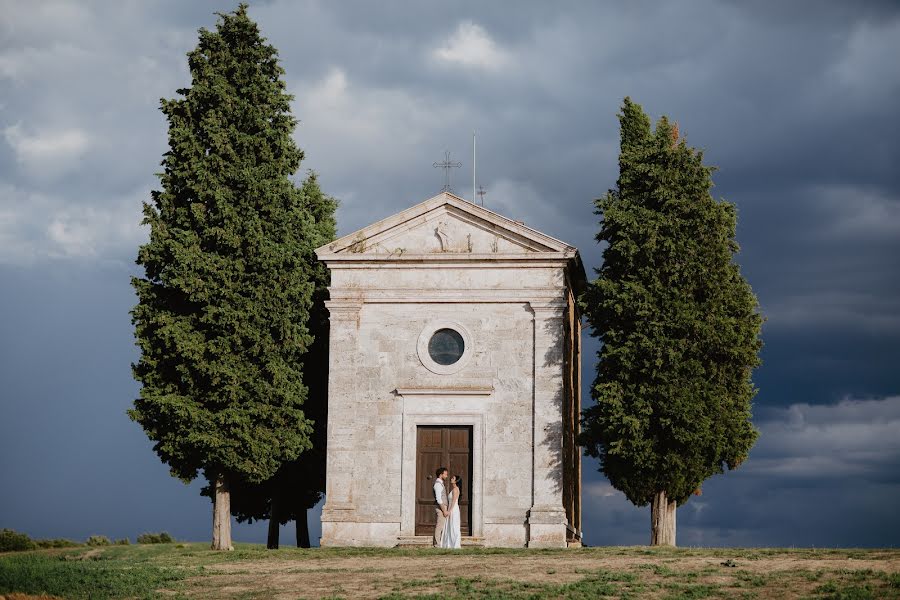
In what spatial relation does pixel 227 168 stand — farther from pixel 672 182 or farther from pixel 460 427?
pixel 672 182

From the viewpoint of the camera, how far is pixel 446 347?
1228 inches

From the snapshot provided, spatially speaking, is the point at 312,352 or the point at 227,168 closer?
the point at 227,168

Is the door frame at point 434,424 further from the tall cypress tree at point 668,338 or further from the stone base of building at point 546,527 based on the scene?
the tall cypress tree at point 668,338

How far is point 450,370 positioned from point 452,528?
455 centimetres

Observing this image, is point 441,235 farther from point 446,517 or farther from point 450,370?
point 446,517

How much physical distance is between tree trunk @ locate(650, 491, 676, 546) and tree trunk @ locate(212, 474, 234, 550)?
11.0 m

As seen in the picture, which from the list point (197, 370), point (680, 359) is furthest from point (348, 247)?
point (680, 359)

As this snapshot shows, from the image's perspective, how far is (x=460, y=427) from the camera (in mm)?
30844

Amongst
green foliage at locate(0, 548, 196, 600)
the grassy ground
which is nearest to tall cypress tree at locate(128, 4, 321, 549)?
the grassy ground

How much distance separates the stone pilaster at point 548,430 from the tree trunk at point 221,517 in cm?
784

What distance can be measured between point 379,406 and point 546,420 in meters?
4.46

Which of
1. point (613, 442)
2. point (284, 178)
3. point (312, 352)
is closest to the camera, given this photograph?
point (613, 442)

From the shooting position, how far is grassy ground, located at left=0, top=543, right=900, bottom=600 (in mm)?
20000

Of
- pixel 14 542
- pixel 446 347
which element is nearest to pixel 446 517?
pixel 446 347
